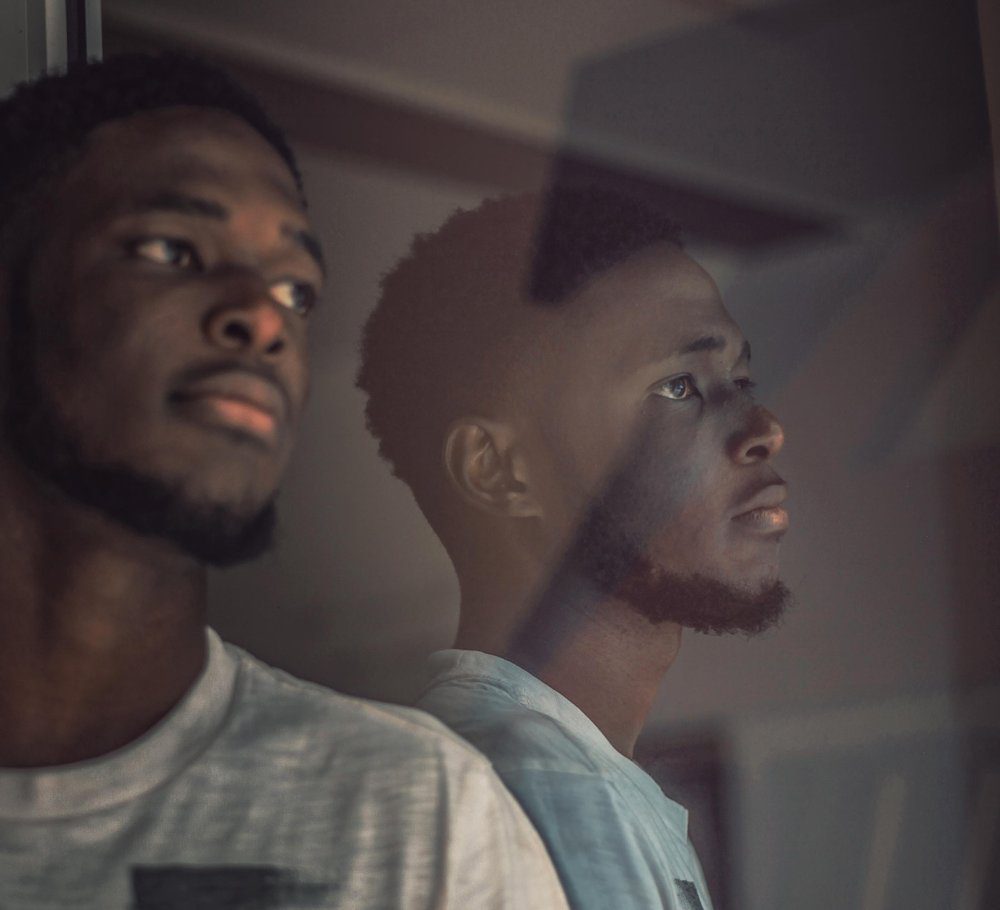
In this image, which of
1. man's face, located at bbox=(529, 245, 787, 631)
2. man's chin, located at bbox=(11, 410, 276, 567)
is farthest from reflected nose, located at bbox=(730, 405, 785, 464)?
man's chin, located at bbox=(11, 410, 276, 567)

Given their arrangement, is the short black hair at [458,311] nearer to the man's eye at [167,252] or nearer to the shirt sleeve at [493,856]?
the man's eye at [167,252]

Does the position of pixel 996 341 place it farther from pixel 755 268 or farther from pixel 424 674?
pixel 424 674

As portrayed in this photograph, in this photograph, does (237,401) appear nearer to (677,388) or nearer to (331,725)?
(331,725)

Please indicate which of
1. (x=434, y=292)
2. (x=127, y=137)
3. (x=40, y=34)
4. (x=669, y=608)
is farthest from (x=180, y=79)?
(x=669, y=608)

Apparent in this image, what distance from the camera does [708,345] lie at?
151cm

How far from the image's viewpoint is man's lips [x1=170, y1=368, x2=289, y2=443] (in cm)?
117

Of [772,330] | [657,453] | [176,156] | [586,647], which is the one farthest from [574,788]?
[176,156]

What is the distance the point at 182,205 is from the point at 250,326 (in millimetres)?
135

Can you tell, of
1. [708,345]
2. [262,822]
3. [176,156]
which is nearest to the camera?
[262,822]

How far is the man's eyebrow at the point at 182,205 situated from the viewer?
122cm

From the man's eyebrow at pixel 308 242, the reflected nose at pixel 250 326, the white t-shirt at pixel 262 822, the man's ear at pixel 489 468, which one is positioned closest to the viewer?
the white t-shirt at pixel 262 822

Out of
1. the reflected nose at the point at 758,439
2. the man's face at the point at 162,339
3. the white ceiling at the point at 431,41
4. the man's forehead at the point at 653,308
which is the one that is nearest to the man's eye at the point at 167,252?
the man's face at the point at 162,339

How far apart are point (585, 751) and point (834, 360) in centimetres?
61

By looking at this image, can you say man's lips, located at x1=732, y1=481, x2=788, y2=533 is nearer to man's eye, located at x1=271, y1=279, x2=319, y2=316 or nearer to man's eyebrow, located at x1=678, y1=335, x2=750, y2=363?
man's eyebrow, located at x1=678, y1=335, x2=750, y2=363
